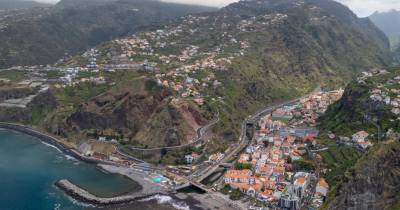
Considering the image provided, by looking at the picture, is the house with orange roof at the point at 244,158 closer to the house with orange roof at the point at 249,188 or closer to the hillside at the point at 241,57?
the hillside at the point at 241,57

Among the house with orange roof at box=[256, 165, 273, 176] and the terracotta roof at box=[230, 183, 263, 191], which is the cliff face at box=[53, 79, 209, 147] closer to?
the house with orange roof at box=[256, 165, 273, 176]

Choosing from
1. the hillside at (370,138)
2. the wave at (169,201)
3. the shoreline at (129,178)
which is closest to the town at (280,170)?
the hillside at (370,138)

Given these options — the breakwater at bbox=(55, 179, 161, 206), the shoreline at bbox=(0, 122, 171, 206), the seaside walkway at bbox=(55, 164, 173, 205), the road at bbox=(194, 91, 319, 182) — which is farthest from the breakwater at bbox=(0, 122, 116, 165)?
the road at bbox=(194, 91, 319, 182)

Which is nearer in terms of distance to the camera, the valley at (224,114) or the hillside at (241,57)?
the valley at (224,114)

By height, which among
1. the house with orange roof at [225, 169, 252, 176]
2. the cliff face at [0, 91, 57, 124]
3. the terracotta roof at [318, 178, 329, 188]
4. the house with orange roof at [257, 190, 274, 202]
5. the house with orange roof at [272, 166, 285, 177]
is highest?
the terracotta roof at [318, 178, 329, 188]

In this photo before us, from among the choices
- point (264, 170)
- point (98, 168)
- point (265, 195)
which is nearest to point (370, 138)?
point (264, 170)

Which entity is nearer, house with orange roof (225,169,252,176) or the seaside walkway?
the seaside walkway

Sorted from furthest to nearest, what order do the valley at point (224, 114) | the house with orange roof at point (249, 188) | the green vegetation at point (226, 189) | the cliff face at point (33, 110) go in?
the cliff face at point (33, 110) < the green vegetation at point (226, 189) < the valley at point (224, 114) < the house with orange roof at point (249, 188)
